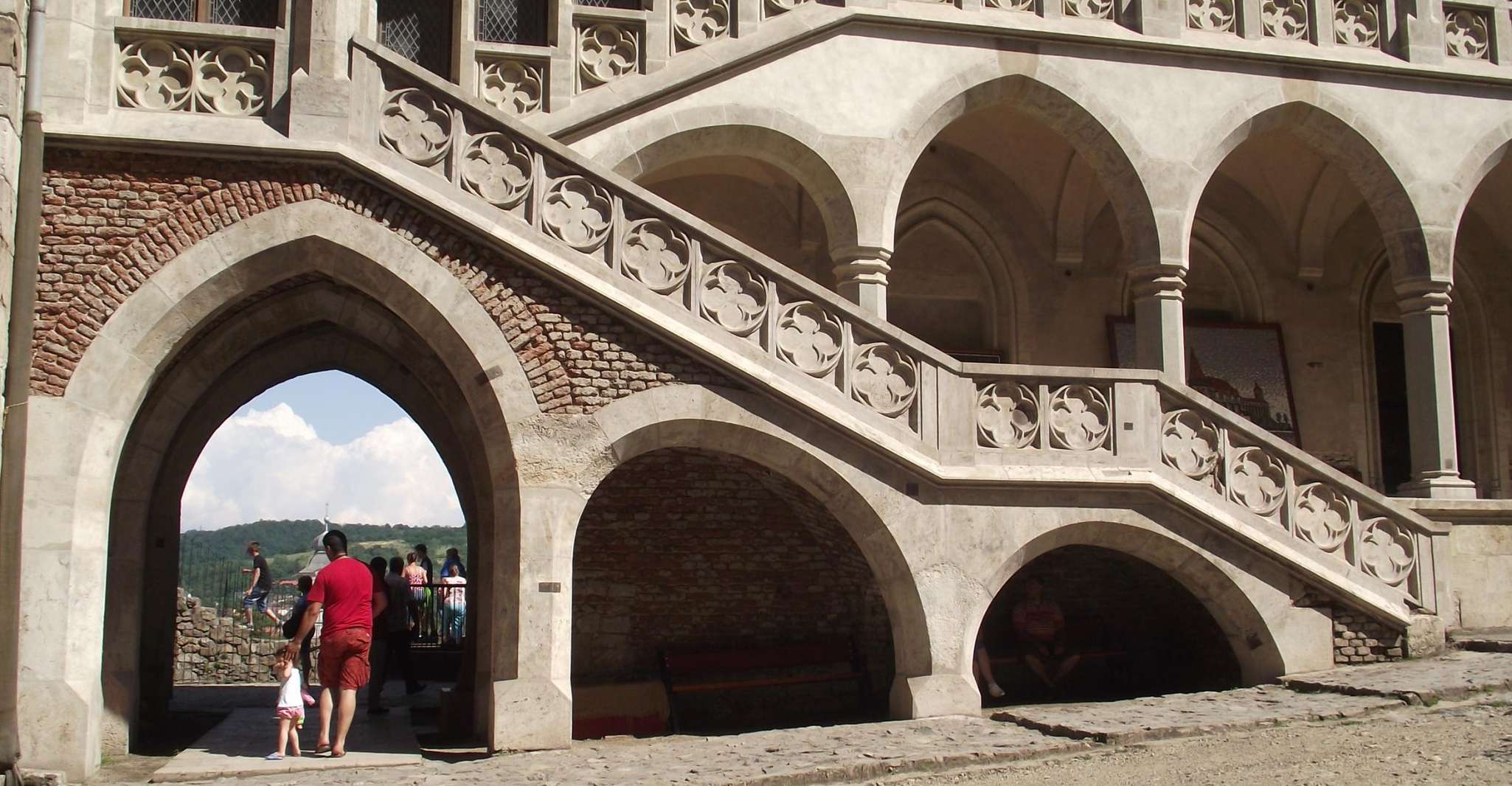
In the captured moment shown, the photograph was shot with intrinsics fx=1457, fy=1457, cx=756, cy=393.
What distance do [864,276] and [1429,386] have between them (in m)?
5.71

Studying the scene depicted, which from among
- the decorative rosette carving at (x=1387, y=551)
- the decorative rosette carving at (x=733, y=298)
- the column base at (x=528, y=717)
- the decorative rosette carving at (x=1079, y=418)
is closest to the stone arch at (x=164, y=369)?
the column base at (x=528, y=717)

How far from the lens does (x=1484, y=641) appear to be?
11805 millimetres

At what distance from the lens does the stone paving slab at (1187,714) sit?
9453 millimetres

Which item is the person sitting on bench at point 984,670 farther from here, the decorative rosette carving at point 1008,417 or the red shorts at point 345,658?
the red shorts at point 345,658

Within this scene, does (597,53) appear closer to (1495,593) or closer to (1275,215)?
(1275,215)

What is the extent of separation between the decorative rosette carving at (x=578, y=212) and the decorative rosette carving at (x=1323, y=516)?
5.85 meters

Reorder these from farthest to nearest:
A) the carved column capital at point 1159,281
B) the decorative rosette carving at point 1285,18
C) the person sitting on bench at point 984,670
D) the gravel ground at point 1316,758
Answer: the decorative rosette carving at point 1285,18
the carved column capital at point 1159,281
the person sitting on bench at point 984,670
the gravel ground at point 1316,758

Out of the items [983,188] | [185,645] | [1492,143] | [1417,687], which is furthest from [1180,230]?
[185,645]

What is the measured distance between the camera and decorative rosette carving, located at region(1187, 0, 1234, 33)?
1379 cm

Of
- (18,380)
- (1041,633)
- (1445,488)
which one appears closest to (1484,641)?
(1445,488)

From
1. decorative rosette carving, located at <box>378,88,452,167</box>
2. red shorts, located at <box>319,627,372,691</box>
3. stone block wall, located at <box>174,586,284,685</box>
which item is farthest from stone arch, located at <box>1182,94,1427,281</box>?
stone block wall, located at <box>174,586,284,685</box>

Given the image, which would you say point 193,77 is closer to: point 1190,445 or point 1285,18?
point 1190,445

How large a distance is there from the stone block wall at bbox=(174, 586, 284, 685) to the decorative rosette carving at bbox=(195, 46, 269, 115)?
10.2 meters

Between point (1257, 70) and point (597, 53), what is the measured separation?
6247mm
